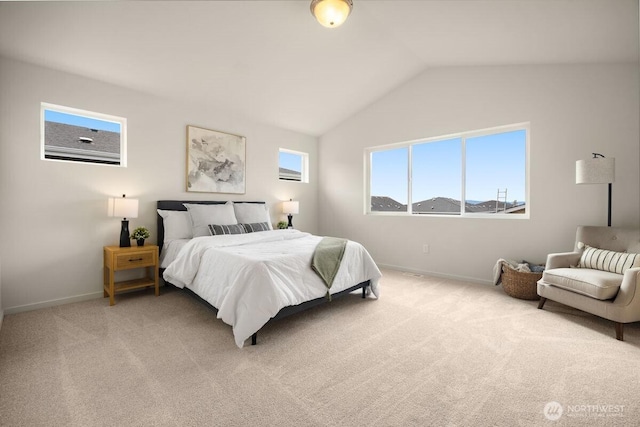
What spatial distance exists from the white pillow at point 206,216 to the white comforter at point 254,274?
0.48 metres

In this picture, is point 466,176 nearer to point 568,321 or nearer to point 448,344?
point 568,321

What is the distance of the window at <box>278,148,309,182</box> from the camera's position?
5.36m

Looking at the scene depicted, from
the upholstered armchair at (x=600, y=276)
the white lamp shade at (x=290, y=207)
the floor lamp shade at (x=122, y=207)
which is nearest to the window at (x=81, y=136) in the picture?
the floor lamp shade at (x=122, y=207)

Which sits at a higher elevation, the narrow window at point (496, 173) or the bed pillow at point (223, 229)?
the narrow window at point (496, 173)

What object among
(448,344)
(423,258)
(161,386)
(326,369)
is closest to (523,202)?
(423,258)

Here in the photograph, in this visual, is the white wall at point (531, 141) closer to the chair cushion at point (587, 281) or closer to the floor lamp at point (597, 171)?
the floor lamp at point (597, 171)

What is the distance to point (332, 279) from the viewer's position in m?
2.84

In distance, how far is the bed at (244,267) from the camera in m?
2.25

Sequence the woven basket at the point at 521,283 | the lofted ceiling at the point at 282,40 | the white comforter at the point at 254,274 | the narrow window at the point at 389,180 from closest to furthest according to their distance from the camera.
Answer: the white comforter at the point at 254,274 < the lofted ceiling at the point at 282,40 < the woven basket at the point at 521,283 < the narrow window at the point at 389,180

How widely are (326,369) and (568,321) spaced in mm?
2385

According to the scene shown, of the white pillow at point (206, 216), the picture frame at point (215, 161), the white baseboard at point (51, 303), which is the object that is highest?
the picture frame at point (215, 161)

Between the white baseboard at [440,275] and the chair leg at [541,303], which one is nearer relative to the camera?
the chair leg at [541,303]

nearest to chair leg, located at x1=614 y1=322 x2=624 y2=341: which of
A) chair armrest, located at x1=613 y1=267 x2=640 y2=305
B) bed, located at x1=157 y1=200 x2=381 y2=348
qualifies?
chair armrest, located at x1=613 y1=267 x2=640 y2=305

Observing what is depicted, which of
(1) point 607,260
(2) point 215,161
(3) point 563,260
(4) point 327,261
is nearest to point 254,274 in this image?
(4) point 327,261
